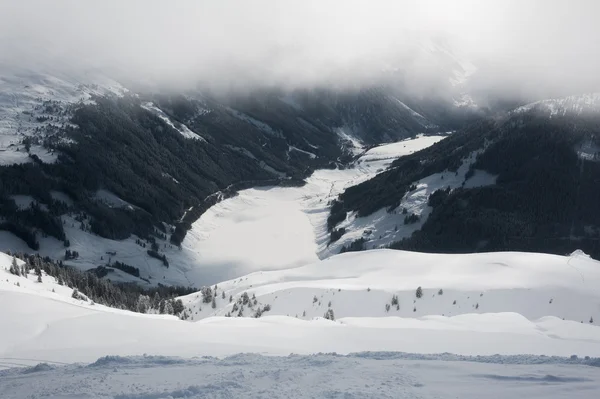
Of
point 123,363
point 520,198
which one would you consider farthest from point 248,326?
point 520,198

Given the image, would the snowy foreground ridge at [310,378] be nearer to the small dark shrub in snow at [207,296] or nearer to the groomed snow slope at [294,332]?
the groomed snow slope at [294,332]

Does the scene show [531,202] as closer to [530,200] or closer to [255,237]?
[530,200]

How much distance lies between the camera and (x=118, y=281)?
100625 mm

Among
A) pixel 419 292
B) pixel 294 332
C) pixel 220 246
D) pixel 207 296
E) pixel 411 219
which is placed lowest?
pixel 294 332

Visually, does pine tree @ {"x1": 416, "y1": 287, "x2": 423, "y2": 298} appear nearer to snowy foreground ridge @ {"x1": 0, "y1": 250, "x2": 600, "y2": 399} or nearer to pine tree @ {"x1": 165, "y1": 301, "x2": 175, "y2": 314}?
snowy foreground ridge @ {"x1": 0, "y1": 250, "x2": 600, "y2": 399}

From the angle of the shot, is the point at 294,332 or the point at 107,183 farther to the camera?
the point at 107,183

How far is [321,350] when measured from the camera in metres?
21.3

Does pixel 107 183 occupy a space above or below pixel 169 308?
above

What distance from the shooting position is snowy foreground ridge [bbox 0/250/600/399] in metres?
14.8

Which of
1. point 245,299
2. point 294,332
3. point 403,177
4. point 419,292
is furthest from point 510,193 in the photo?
point 294,332

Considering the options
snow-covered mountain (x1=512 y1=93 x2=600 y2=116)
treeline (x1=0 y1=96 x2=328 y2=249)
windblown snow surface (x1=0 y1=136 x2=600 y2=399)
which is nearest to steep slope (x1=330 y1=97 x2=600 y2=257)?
snow-covered mountain (x1=512 y1=93 x2=600 y2=116)

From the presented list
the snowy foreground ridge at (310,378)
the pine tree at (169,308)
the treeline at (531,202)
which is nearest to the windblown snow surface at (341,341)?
the snowy foreground ridge at (310,378)

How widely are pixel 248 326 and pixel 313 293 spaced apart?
20.8 m

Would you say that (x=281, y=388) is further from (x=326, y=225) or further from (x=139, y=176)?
(x=139, y=176)
